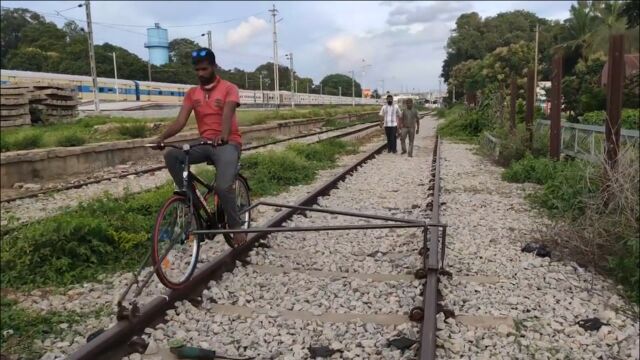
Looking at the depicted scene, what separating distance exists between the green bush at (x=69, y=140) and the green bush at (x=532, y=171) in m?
11.1

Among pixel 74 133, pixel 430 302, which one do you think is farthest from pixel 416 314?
pixel 74 133

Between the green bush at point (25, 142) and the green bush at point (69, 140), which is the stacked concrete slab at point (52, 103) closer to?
the green bush at point (69, 140)

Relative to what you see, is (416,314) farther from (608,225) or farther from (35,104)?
(35,104)

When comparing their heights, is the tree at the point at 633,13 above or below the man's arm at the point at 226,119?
above

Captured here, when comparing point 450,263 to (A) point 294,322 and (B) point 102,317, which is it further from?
(B) point 102,317

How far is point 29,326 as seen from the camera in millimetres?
4066

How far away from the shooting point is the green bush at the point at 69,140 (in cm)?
1473

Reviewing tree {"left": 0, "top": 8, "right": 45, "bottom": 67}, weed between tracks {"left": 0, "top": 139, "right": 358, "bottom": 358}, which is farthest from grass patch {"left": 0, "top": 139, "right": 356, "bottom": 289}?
tree {"left": 0, "top": 8, "right": 45, "bottom": 67}

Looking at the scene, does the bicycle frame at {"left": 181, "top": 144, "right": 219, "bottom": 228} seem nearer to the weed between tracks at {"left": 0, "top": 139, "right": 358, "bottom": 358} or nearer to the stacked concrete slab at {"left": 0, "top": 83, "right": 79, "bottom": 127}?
the weed between tracks at {"left": 0, "top": 139, "right": 358, "bottom": 358}

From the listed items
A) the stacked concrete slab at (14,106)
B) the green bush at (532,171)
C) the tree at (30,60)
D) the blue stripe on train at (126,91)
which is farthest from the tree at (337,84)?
the green bush at (532,171)

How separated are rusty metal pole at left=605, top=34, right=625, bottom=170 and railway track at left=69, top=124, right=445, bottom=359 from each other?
2126 millimetres

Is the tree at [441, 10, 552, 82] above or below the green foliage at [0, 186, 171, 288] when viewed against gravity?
above

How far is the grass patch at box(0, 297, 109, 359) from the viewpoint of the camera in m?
3.70

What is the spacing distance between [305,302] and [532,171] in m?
7.69
